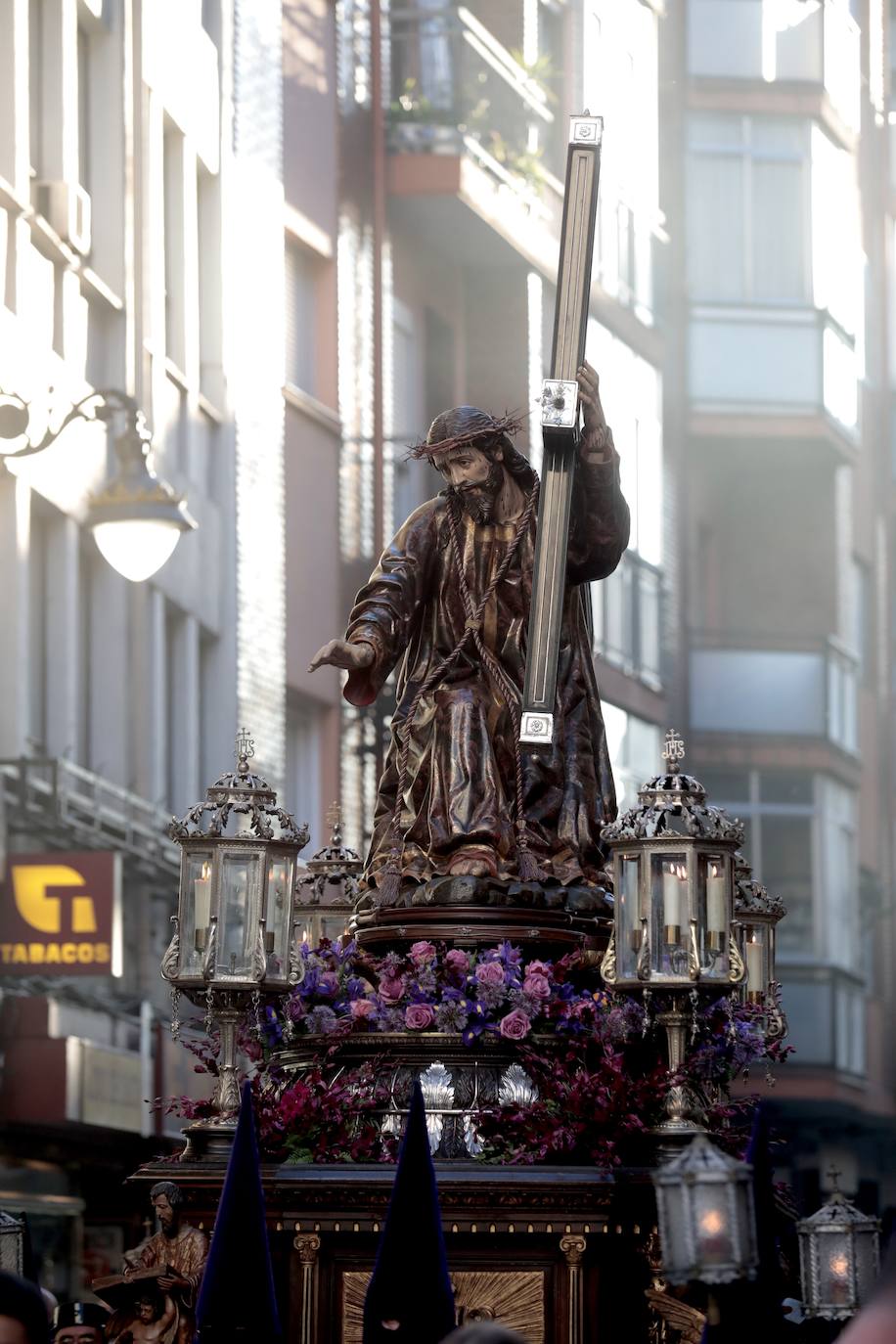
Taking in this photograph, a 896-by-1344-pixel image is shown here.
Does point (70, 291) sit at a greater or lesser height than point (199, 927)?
greater

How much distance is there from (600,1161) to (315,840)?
18.1 m

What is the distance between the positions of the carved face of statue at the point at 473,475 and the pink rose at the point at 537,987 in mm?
2104

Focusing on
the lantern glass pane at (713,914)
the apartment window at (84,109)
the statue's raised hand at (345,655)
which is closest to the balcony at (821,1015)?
the apartment window at (84,109)

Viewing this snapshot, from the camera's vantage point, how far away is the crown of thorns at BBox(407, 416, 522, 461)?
1410 centimetres

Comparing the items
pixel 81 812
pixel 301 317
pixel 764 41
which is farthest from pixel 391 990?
pixel 764 41

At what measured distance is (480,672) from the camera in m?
14.1

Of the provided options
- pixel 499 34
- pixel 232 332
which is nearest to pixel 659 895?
pixel 232 332

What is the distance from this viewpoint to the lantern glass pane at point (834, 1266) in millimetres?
12180

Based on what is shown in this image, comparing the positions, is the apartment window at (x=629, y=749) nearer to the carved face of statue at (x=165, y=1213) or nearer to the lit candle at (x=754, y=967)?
the lit candle at (x=754, y=967)

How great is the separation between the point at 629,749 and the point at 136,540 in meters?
18.9

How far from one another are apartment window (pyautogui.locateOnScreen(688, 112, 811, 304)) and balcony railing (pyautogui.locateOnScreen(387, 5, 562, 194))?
6.88m

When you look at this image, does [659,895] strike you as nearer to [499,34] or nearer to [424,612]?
[424,612]

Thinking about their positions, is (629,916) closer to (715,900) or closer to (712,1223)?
(715,900)

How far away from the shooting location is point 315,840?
100ft
